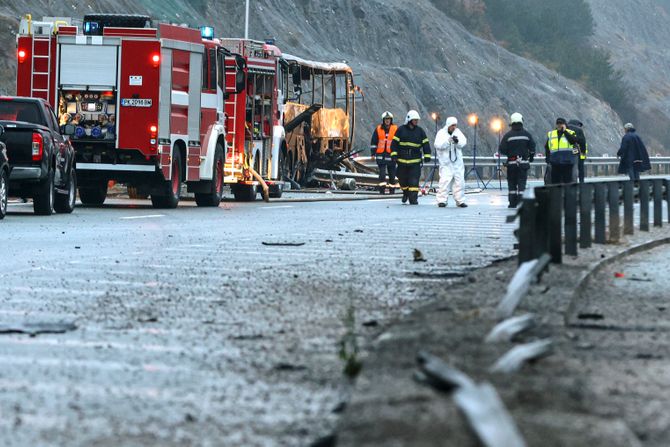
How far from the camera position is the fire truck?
27.0 meters

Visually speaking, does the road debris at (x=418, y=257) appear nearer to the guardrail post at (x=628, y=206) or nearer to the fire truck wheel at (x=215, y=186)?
the guardrail post at (x=628, y=206)

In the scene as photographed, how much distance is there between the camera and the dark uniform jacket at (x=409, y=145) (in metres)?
32.3

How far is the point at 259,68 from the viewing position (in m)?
34.2

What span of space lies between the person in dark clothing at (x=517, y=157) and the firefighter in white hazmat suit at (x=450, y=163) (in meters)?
1.04

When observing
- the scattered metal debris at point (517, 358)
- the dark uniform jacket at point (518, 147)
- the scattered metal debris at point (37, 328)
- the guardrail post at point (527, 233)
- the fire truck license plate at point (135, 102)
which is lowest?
the scattered metal debris at point (37, 328)

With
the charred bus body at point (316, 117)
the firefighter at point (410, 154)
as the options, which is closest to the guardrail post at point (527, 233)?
the firefighter at point (410, 154)

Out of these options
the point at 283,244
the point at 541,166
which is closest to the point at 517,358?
the point at 283,244

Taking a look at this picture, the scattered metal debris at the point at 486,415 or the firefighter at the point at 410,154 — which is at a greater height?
the firefighter at the point at 410,154

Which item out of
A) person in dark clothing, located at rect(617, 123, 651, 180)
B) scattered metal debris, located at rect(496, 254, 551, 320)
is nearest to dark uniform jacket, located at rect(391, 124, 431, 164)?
person in dark clothing, located at rect(617, 123, 651, 180)

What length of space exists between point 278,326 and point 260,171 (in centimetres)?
2477

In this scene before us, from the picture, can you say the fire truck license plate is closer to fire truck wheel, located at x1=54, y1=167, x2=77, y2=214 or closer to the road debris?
fire truck wheel, located at x1=54, y1=167, x2=77, y2=214

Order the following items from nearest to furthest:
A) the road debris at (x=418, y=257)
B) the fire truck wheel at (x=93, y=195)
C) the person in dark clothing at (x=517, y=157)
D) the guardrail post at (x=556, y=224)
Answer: the guardrail post at (x=556, y=224), the road debris at (x=418, y=257), the fire truck wheel at (x=93, y=195), the person in dark clothing at (x=517, y=157)

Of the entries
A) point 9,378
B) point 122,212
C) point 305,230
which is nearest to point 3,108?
point 122,212

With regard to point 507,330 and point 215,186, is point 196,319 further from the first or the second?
point 215,186
